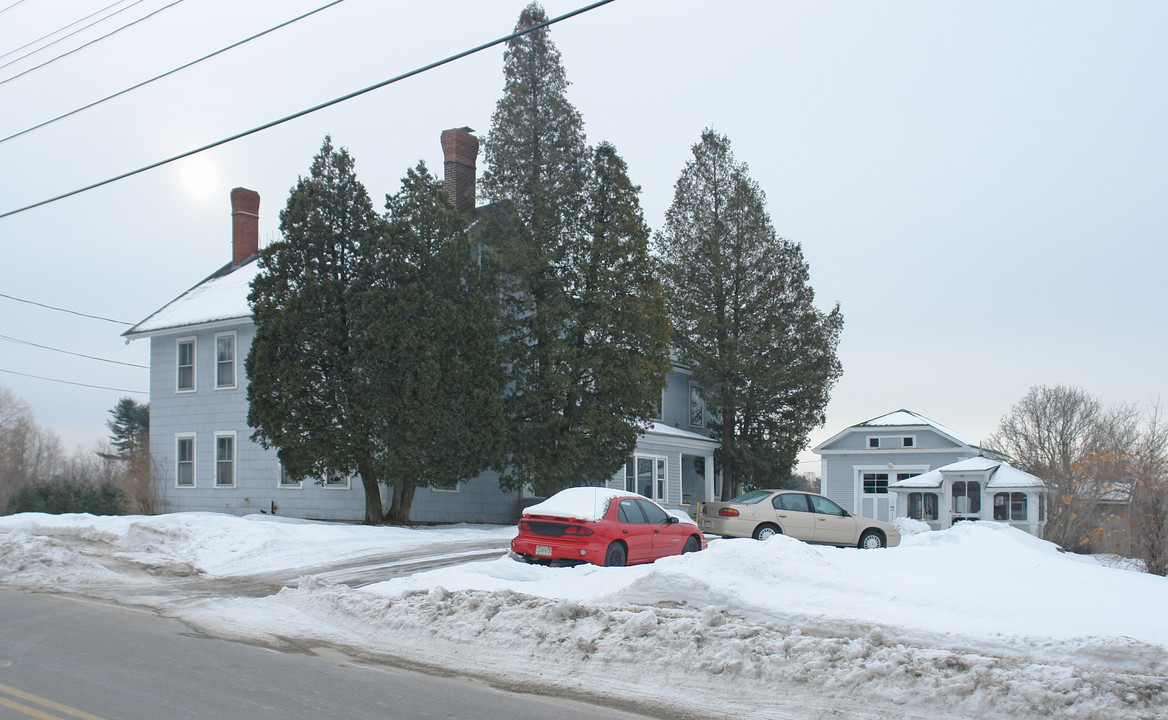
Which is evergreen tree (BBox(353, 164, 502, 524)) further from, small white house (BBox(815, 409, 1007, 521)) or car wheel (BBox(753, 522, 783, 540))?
small white house (BBox(815, 409, 1007, 521))

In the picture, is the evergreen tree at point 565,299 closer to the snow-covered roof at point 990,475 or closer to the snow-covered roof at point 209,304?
the snow-covered roof at point 209,304

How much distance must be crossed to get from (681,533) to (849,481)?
3054 centimetres

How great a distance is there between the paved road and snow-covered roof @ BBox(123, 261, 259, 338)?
1988 centimetres

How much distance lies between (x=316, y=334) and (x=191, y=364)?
1002 centimetres

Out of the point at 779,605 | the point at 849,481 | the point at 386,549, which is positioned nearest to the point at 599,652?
the point at 779,605

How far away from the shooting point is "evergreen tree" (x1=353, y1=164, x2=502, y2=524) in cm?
2248

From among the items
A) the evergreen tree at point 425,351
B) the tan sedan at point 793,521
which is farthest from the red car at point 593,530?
the evergreen tree at point 425,351

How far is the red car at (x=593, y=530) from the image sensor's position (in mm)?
14234

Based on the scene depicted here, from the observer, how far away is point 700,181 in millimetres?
40156

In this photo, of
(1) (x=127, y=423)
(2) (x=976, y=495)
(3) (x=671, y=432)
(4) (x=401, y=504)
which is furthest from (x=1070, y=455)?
(1) (x=127, y=423)

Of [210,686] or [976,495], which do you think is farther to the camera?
[976,495]

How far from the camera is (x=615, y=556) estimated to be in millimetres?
14555

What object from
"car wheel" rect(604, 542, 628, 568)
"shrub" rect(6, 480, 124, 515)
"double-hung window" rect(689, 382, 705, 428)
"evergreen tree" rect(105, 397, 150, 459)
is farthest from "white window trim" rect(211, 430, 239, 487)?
"evergreen tree" rect(105, 397, 150, 459)

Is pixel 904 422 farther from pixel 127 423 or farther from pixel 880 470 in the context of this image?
pixel 127 423
